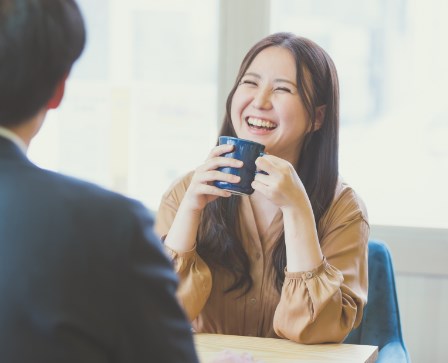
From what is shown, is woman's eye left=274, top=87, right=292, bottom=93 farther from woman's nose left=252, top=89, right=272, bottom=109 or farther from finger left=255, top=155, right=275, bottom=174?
finger left=255, top=155, right=275, bottom=174

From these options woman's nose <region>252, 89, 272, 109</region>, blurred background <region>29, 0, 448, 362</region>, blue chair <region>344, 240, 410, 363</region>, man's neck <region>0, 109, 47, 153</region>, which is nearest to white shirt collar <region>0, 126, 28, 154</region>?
man's neck <region>0, 109, 47, 153</region>

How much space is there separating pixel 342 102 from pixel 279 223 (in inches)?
36.0

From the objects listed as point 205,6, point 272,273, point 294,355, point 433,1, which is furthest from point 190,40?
point 294,355

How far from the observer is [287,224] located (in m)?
1.64

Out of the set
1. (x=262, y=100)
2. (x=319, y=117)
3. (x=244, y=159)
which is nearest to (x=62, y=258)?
(x=244, y=159)

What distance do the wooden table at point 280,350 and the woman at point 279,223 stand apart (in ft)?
0.15

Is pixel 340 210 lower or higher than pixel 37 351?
lower

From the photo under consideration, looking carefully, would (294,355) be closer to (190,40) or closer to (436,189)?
(436,189)

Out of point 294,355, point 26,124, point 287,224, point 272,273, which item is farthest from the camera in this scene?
point 272,273

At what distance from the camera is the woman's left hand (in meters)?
1.59

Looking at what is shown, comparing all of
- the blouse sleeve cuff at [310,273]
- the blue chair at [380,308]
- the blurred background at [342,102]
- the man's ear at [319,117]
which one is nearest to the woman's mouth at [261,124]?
the man's ear at [319,117]

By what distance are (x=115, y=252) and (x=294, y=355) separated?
0.82 metres

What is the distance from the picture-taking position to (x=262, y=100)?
1769 millimetres

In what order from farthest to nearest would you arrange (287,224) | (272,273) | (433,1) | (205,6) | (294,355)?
(205,6)
(433,1)
(272,273)
(287,224)
(294,355)
